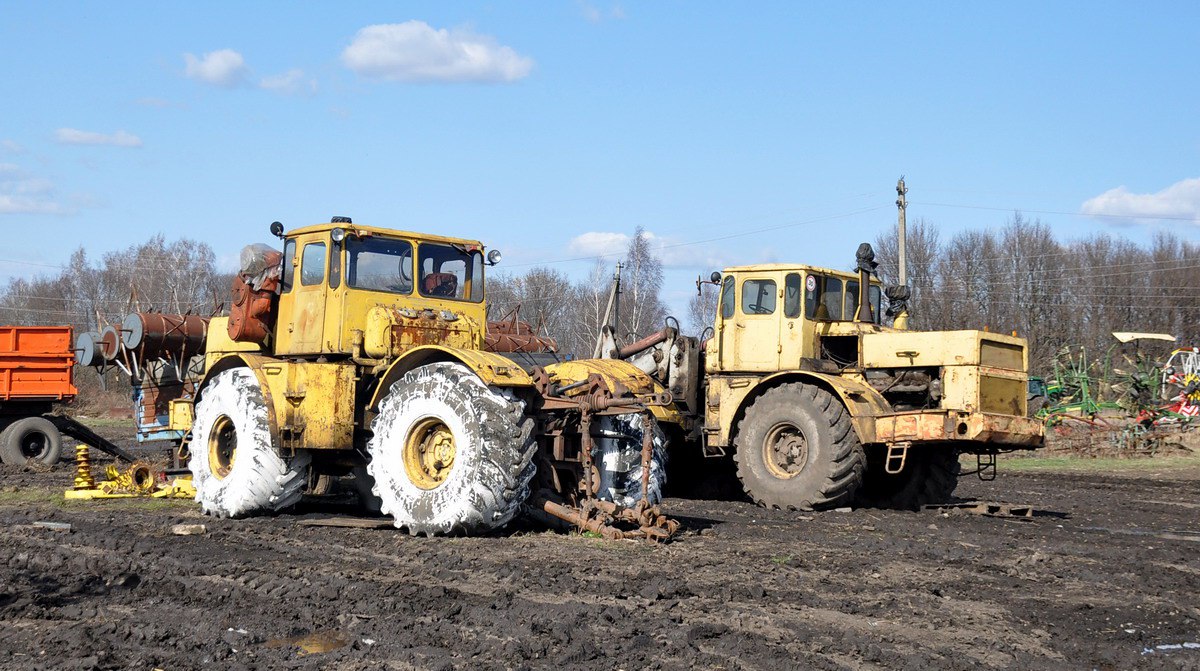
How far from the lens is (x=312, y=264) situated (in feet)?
40.4

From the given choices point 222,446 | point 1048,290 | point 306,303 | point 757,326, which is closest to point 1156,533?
point 757,326

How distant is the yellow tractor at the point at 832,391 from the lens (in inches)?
532

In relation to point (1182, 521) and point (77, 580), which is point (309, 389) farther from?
point (1182, 521)


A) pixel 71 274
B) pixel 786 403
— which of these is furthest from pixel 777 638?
pixel 71 274

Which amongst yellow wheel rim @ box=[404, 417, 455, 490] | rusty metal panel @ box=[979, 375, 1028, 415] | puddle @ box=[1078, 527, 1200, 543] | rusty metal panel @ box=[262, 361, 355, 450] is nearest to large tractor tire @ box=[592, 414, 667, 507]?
yellow wheel rim @ box=[404, 417, 455, 490]

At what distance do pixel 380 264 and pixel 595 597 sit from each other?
5.33 metres

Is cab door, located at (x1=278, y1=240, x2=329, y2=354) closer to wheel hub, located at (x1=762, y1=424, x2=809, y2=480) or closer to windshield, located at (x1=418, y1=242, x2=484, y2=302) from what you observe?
windshield, located at (x1=418, y1=242, x2=484, y2=302)

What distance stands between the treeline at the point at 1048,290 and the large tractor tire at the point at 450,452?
4809 centimetres

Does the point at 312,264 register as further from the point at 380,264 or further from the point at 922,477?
the point at 922,477

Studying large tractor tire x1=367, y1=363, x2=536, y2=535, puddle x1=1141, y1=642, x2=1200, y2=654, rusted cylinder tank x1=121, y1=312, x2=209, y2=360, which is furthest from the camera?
rusted cylinder tank x1=121, y1=312, x2=209, y2=360

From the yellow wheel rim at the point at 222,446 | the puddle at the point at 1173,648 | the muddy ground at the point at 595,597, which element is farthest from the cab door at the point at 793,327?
the puddle at the point at 1173,648

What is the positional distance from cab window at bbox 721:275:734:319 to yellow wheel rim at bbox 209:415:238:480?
5899 millimetres

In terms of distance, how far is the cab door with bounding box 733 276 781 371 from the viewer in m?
14.7

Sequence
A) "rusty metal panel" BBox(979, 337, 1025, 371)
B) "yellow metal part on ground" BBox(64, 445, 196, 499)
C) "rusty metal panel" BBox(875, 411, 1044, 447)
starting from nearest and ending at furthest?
"rusty metal panel" BBox(875, 411, 1044, 447) → "rusty metal panel" BBox(979, 337, 1025, 371) → "yellow metal part on ground" BBox(64, 445, 196, 499)
